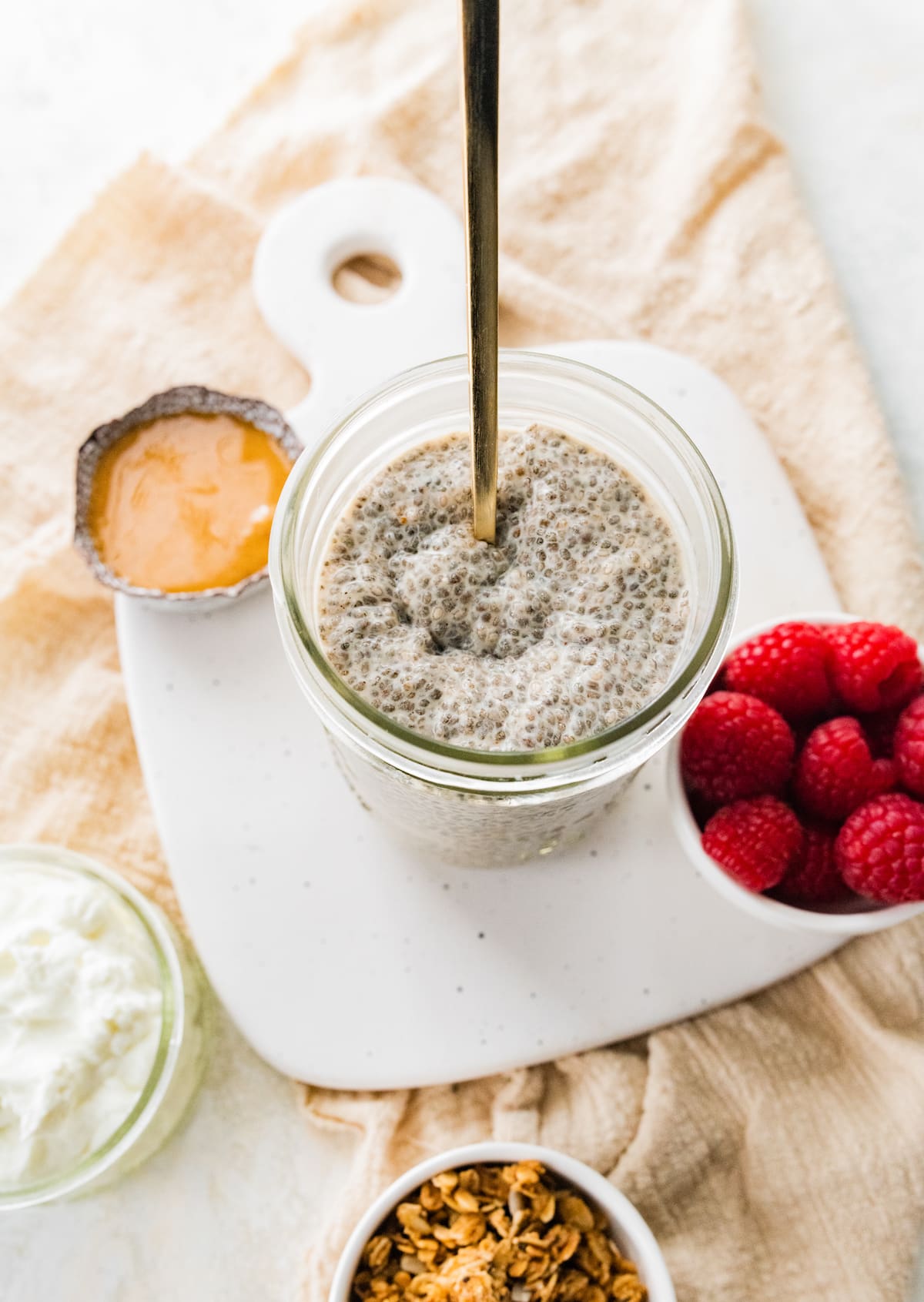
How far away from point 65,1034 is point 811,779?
66 cm

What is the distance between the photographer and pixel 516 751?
712 mm

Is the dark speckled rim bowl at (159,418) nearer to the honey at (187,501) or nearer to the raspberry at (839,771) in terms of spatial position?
the honey at (187,501)

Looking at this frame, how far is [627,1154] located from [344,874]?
346 millimetres

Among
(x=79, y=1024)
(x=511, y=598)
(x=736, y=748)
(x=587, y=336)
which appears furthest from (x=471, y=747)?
(x=587, y=336)

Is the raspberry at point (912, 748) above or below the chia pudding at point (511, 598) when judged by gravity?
below

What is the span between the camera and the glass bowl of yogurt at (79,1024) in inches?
39.4

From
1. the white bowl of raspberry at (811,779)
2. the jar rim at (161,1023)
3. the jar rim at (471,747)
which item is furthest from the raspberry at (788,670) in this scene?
the jar rim at (161,1023)

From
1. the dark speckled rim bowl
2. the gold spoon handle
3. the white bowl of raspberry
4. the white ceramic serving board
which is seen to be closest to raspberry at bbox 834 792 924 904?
the white bowl of raspberry

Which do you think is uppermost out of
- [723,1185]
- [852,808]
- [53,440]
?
Answer: [53,440]

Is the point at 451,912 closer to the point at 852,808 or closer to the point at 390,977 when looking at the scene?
the point at 390,977

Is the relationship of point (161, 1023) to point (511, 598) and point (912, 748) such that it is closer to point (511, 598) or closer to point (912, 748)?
point (511, 598)

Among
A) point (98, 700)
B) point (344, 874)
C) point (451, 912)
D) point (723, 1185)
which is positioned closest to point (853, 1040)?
point (723, 1185)

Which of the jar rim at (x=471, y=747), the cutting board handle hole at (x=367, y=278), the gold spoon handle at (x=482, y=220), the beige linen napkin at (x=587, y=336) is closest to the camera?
the gold spoon handle at (x=482, y=220)

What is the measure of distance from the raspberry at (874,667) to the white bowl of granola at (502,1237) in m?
0.45
